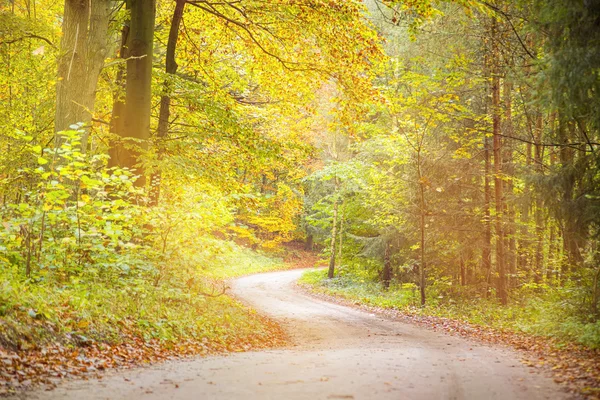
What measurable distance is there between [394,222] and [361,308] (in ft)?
13.7

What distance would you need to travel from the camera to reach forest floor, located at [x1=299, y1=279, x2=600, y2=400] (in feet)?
17.9

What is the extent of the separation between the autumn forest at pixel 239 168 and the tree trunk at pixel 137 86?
0.15 ft

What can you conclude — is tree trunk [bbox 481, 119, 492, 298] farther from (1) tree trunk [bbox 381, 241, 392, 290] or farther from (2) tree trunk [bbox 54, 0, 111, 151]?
(2) tree trunk [bbox 54, 0, 111, 151]

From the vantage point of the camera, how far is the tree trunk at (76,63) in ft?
33.0

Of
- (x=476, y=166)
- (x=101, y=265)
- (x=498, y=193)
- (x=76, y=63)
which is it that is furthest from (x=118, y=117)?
(x=476, y=166)

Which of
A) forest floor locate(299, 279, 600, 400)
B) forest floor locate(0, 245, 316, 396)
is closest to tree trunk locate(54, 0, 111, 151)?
forest floor locate(0, 245, 316, 396)

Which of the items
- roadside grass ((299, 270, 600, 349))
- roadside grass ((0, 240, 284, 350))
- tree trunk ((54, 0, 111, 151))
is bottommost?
roadside grass ((299, 270, 600, 349))

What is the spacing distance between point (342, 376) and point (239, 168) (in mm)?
9073

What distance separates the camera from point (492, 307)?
14.9 m

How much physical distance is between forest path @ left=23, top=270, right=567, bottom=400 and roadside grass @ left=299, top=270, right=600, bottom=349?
5.47 ft

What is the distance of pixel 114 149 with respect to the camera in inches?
437

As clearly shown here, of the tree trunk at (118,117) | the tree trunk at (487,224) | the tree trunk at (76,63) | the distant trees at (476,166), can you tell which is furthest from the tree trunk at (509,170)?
the tree trunk at (76,63)

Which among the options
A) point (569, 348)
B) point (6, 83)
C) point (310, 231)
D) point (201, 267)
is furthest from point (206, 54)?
point (310, 231)

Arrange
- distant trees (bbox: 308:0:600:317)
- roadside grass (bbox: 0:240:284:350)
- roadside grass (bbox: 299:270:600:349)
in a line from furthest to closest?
distant trees (bbox: 308:0:600:317) < roadside grass (bbox: 299:270:600:349) < roadside grass (bbox: 0:240:284:350)
